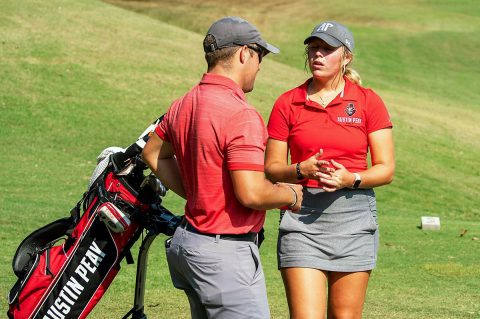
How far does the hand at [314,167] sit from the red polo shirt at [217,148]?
0.76 m

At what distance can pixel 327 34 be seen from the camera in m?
5.56

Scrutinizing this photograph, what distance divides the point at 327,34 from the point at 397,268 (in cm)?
552

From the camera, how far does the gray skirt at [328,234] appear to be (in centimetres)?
548

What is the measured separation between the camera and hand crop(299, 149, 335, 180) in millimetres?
5203

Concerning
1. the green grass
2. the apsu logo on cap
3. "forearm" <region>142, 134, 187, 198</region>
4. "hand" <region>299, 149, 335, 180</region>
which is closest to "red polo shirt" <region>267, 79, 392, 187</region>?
the apsu logo on cap

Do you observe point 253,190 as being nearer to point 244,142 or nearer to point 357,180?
point 244,142

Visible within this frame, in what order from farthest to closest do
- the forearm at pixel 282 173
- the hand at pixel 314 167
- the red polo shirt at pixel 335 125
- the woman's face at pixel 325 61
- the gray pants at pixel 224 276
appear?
the woman's face at pixel 325 61, the red polo shirt at pixel 335 125, the forearm at pixel 282 173, the hand at pixel 314 167, the gray pants at pixel 224 276

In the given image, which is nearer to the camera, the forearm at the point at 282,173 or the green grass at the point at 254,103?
the forearm at the point at 282,173

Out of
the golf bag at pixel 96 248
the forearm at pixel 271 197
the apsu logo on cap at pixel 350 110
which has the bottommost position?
the golf bag at pixel 96 248

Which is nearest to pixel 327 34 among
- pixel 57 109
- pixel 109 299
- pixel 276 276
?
pixel 109 299

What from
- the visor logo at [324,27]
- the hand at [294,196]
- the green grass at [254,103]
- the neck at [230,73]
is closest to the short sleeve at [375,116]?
the visor logo at [324,27]

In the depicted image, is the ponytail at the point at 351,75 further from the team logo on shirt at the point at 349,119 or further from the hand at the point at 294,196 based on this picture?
the hand at the point at 294,196

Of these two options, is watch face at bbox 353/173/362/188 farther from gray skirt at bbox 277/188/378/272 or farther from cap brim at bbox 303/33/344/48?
cap brim at bbox 303/33/344/48

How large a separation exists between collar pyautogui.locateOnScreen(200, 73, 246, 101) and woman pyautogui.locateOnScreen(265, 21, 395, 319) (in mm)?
1030
